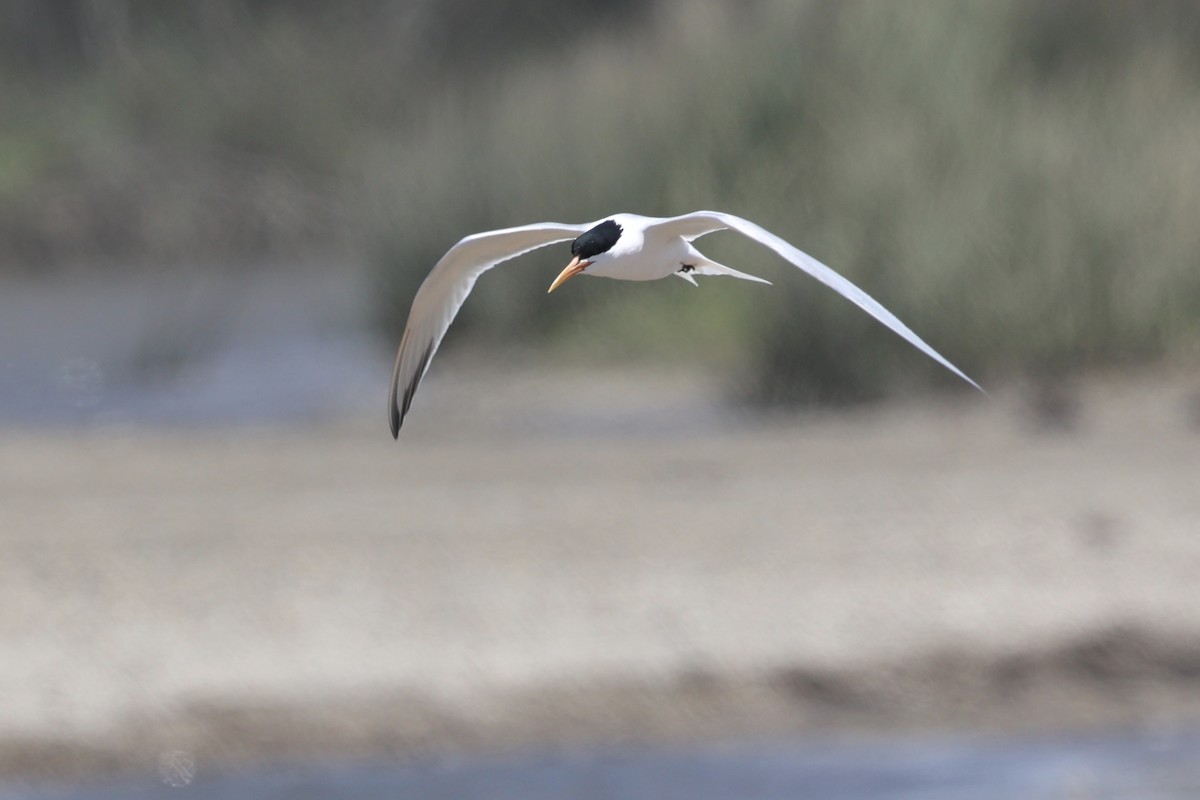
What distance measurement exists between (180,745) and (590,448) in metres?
6.31

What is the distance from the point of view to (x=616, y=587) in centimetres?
1479

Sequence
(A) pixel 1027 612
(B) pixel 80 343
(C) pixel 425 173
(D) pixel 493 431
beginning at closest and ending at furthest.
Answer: (A) pixel 1027 612 < (D) pixel 493 431 < (C) pixel 425 173 < (B) pixel 80 343

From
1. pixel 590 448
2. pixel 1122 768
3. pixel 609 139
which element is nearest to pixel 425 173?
pixel 609 139

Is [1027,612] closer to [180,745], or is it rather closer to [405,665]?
[405,665]

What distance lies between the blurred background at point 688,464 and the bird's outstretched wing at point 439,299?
→ 8.13 metres

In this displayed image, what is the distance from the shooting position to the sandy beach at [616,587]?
1326 centimetres

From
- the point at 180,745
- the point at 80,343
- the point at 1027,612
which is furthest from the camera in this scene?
the point at 80,343

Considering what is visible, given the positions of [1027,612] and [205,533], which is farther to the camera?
[205,533]

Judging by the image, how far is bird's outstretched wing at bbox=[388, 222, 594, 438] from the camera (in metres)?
5.05

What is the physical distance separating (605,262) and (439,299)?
92 cm

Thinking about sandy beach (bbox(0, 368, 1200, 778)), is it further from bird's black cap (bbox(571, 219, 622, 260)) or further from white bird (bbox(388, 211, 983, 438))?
bird's black cap (bbox(571, 219, 622, 260))

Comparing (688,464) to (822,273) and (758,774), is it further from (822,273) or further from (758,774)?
(822,273)

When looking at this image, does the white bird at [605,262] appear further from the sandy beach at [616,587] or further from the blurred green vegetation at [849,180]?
the blurred green vegetation at [849,180]

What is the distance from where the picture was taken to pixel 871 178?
60.1ft
